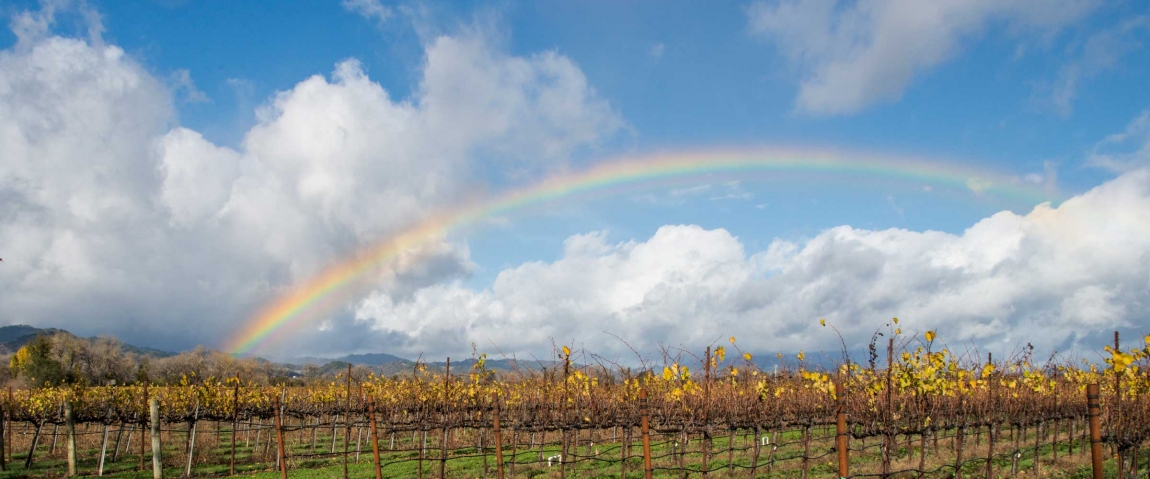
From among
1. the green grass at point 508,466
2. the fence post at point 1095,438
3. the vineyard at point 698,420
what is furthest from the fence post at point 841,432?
the green grass at point 508,466

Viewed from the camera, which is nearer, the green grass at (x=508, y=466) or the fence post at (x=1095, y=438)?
the fence post at (x=1095, y=438)

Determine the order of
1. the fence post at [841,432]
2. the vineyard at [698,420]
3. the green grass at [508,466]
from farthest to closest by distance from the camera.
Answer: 1. the green grass at [508,466]
2. the vineyard at [698,420]
3. the fence post at [841,432]

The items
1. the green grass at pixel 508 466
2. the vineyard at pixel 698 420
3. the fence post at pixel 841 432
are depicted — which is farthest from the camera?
the green grass at pixel 508 466

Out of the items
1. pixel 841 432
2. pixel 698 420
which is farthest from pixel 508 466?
pixel 841 432

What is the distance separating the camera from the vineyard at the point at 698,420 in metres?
12.1

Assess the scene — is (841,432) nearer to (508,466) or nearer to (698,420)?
(698,420)

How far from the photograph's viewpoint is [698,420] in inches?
609

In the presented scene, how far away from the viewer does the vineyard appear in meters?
12.1

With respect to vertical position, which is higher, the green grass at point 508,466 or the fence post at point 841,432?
the fence post at point 841,432

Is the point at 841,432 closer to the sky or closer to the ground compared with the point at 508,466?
closer to the sky

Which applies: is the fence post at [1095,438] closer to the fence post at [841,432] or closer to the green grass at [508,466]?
the fence post at [841,432]

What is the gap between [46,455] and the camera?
77.0 ft

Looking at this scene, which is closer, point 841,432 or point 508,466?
point 841,432

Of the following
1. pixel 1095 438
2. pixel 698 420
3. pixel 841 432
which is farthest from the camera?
pixel 698 420
